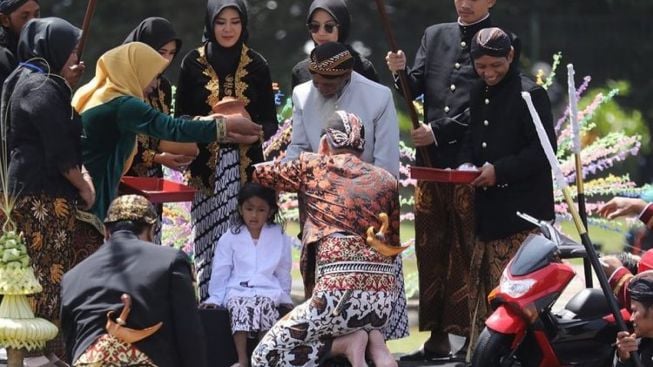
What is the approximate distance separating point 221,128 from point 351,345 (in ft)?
4.04

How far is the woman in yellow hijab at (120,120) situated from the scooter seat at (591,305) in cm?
180

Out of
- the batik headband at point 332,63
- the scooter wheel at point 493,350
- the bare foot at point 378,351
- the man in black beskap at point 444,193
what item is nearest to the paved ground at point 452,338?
the man in black beskap at point 444,193

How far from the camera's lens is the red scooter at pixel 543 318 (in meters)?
7.98

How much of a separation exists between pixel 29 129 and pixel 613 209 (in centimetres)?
264

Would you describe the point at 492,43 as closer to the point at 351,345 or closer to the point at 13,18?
the point at 351,345

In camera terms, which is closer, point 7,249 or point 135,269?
point 135,269

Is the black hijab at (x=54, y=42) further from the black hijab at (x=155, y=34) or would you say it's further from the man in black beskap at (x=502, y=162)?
the man in black beskap at (x=502, y=162)

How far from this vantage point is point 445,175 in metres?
8.85

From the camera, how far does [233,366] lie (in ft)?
27.7

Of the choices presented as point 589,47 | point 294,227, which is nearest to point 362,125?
point 294,227

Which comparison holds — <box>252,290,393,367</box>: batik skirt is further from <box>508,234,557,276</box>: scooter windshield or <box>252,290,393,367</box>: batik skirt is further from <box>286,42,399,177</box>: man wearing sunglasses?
<box>286,42,399,177</box>: man wearing sunglasses

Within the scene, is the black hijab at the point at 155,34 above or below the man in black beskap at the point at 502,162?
above

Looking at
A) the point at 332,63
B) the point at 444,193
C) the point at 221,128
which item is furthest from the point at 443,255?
the point at 221,128

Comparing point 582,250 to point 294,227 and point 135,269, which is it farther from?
point 294,227
